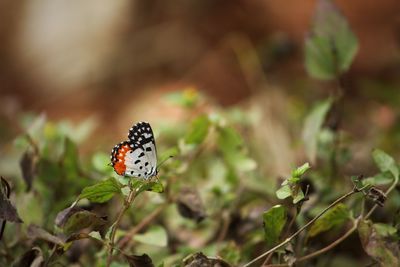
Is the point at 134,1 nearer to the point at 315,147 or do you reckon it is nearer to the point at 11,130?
the point at 11,130

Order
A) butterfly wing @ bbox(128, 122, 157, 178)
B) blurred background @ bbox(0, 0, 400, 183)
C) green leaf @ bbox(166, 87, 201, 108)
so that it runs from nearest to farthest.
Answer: butterfly wing @ bbox(128, 122, 157, 178), green leaf @ bbox(166, 87, 201, 108), blurred background @ bbox(0, 0, 400, 183)

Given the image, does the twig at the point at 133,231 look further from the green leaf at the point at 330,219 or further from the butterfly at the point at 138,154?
the green leaf at the point at 330,219

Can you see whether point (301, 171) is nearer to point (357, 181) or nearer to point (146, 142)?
point (357, 181)

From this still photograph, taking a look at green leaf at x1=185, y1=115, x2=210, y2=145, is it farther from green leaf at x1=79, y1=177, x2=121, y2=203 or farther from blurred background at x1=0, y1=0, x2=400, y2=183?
blurred background at x1=0, y1=0, x2=400, y2=183

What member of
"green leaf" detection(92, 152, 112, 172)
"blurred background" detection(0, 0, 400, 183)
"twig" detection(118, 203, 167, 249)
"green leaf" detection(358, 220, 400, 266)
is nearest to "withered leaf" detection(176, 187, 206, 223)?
"twig" detection(118, 203, 167, 249)

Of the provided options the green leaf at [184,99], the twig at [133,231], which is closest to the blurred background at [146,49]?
the green leaf at [184,99]

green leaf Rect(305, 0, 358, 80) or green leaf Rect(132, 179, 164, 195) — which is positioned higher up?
green leaf Rect(305, 0, 358, 80)

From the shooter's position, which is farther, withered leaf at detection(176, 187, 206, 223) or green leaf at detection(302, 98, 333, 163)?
green leaf at detection(302, 98, 333, 163)
